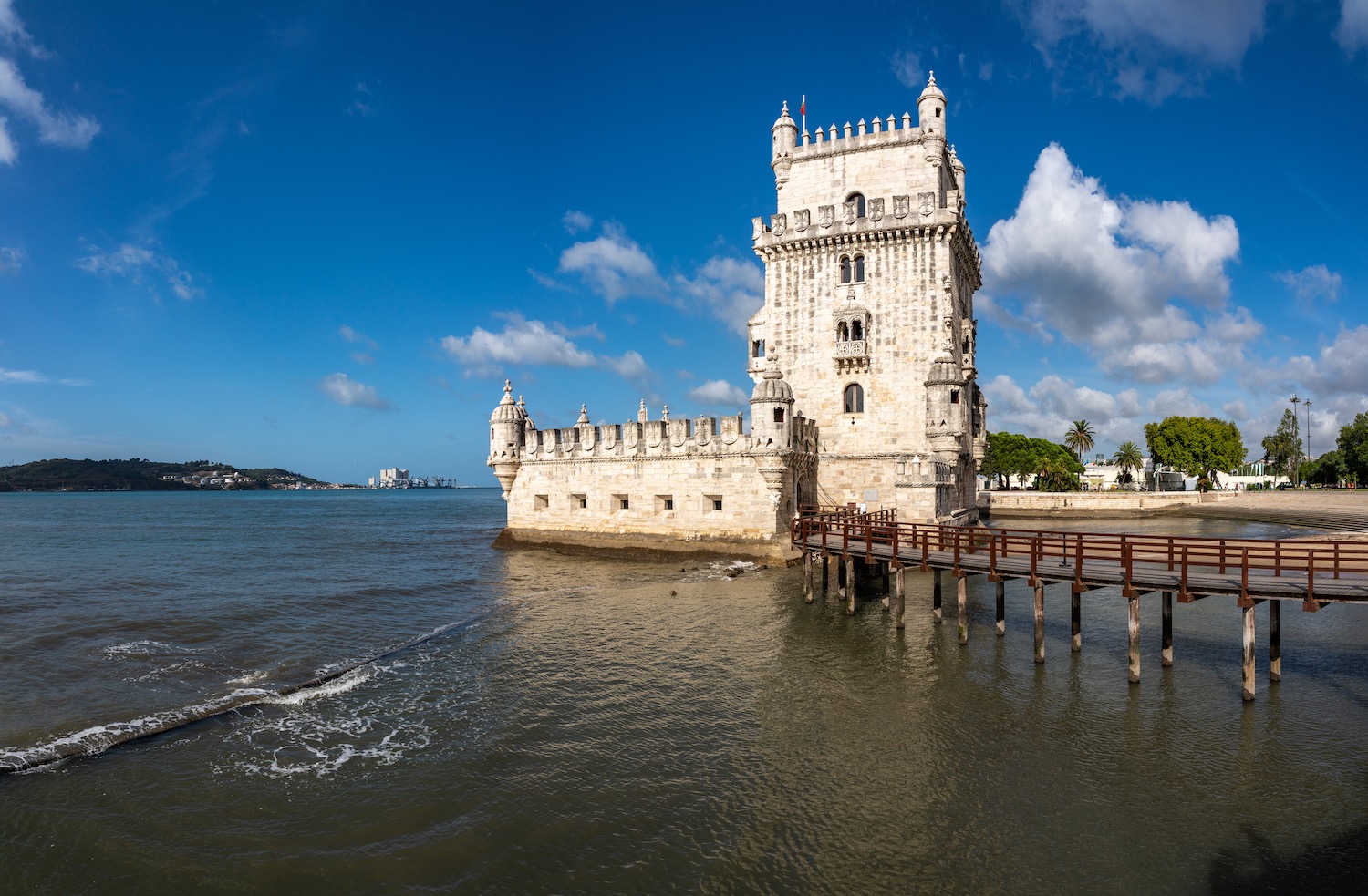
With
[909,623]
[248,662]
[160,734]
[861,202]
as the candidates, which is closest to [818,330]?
[861,202]

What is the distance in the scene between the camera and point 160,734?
1266cm

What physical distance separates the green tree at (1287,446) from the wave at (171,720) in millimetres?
117411

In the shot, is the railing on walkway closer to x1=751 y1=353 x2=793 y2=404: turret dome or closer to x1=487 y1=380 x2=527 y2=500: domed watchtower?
x1=751 y1=353 x2=793 y2=404: turret dome

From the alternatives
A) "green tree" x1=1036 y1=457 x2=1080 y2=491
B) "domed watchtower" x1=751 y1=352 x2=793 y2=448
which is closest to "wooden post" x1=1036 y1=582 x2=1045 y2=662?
"domed watchtower" x1=751 y1=352 x2=793 y2=448

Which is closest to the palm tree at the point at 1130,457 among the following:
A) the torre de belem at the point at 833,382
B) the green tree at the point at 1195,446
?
the green tree at the point at 1195,446

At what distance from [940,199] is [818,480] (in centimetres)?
1413

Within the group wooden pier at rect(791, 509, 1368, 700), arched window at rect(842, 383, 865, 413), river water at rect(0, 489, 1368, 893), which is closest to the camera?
river water at rect(0, 489, 1368, 893)

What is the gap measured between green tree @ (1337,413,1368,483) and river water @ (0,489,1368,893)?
6703cm

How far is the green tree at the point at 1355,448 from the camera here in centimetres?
7062

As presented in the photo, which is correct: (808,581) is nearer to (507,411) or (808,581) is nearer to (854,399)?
(854,399)

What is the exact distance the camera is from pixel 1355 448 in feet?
235

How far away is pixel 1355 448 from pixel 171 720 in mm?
95157

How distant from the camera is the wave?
38.3 feet

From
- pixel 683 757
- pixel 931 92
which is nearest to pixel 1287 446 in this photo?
pixel 931 92
